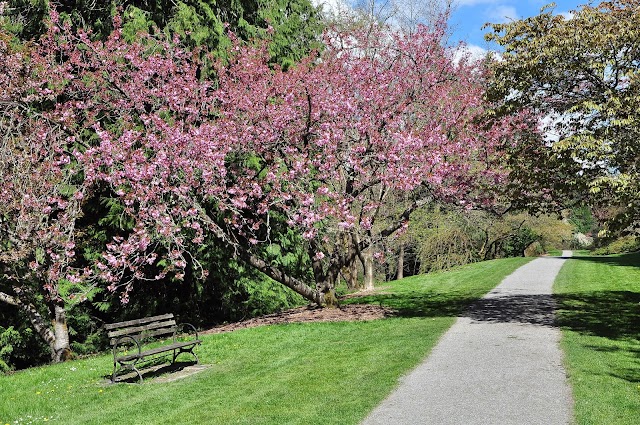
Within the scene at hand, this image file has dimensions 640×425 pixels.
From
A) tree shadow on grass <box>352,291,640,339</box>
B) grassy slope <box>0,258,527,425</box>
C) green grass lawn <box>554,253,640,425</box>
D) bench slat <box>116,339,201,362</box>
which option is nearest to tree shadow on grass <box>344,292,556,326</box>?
tree shadow on grass <box>352,291,640,339</box>

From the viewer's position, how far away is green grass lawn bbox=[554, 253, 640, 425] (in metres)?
6.29

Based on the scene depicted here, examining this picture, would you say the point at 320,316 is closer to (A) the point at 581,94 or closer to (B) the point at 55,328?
(B) the point at 55,328

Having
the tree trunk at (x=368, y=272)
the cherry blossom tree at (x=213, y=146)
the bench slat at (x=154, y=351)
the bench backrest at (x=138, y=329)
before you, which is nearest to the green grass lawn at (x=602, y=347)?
the cherry blossom tree at (x=213, y=146)

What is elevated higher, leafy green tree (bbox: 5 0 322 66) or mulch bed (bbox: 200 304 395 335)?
leafy green tree (bbox: 5 0 322 66)

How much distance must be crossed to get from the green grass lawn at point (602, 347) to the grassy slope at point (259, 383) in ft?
7.71

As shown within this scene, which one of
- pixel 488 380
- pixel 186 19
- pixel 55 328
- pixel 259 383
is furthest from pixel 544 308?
pixel 55 328

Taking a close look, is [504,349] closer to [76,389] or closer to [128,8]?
[76,389]

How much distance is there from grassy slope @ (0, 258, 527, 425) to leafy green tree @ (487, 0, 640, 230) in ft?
13.6

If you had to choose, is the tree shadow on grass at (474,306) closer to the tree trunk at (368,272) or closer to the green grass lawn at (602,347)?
the green grass lawn at (602,347)

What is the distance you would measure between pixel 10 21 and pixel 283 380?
12900 mm

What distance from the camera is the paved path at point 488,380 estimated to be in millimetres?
6055

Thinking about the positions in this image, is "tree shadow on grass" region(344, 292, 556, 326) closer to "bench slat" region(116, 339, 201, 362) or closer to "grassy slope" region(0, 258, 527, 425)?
"grassy slope" region(0, 258, 527, 425)

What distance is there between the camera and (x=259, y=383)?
8016 millimetres

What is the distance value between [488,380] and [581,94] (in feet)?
22.8
